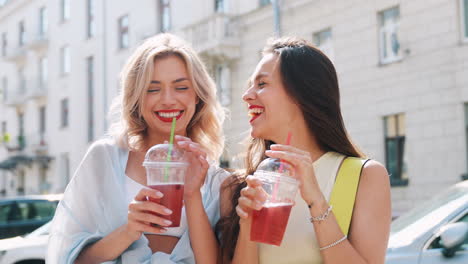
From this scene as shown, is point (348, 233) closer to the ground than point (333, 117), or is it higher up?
closer to the ground

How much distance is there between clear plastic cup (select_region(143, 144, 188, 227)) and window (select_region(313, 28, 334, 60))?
16.1 metres

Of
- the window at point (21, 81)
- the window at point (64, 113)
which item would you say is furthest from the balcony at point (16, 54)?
the window at point (64, 113)

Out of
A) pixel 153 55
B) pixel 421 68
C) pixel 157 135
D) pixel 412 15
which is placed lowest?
pixel 157 135

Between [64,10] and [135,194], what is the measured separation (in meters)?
33.3

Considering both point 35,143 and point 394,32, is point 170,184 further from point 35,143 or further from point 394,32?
point 35,143

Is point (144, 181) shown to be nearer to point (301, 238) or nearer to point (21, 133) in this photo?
point (301, 238)

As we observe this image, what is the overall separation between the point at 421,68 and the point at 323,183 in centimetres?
1379

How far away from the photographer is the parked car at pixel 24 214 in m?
9.60

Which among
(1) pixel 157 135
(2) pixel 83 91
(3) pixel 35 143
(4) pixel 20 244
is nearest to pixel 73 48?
(2) pixel 83 91

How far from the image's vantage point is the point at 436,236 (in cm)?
443

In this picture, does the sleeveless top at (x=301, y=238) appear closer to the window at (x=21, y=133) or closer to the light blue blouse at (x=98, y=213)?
the light blue blouse at (x=98, y=213)

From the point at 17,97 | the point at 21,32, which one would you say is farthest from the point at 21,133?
the point at 21,32

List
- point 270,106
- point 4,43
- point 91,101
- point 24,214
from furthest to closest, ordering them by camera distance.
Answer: point 4,43
point 91,101
point 24,214
point 270,106

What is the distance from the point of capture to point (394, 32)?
54.3 feet
